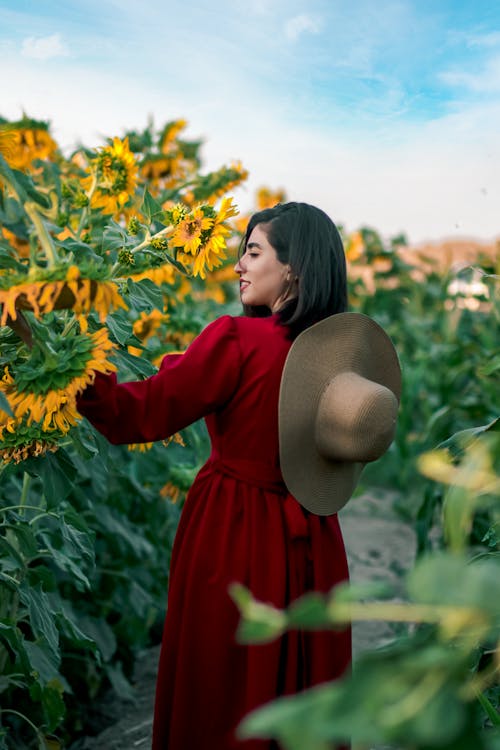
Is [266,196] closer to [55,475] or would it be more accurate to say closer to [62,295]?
[55,475]

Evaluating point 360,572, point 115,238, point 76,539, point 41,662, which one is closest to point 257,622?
point 115,238

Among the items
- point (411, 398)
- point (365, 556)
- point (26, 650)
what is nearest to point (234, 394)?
point (26, 650)

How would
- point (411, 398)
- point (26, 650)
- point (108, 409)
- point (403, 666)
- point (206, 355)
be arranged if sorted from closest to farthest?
point (403, 666) < point (108, 409) < point (206, 355) < point (26, 650) < point (411, 398)

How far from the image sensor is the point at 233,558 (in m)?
1.49

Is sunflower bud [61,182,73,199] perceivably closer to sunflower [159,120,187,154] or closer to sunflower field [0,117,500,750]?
sunflower field [0,117,500,750]

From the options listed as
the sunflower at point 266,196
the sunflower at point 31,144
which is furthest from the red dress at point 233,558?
the sunflower at point 266,196

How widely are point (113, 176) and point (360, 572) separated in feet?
7.99

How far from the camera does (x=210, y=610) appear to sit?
1478 mm

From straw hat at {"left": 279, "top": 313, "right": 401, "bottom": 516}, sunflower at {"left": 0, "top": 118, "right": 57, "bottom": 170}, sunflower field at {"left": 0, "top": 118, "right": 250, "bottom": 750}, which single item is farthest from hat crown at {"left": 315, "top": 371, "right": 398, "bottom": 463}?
sunflower at {"left": 0, "top": 118, "right": 57, "bottom": 170}

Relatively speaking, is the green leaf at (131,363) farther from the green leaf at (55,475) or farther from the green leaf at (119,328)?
the green leaf at (55,475)

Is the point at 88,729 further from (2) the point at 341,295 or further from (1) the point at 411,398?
(1) the point at 411,398

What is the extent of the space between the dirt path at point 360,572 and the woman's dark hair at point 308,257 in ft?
4.24

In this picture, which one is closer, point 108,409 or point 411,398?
point 108,409

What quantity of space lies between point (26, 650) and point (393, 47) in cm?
134
